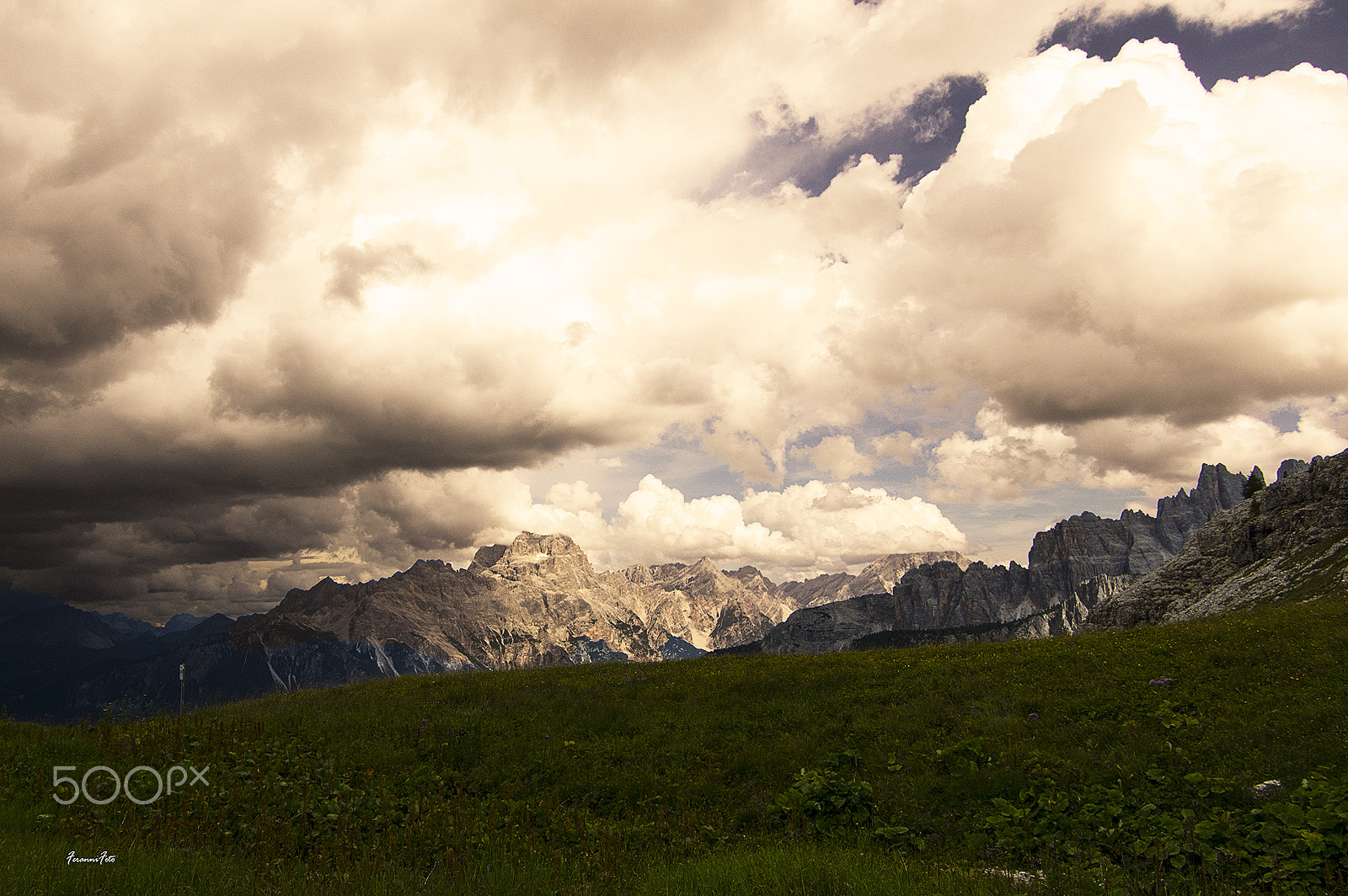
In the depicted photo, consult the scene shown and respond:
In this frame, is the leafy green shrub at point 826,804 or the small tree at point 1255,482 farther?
the small tree at point 1255,482

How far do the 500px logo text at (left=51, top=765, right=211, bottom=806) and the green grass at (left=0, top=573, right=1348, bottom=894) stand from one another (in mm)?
301

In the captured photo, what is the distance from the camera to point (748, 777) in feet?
57.2

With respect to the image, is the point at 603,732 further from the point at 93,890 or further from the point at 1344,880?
the point at 1344,880

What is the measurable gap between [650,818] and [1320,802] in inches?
498

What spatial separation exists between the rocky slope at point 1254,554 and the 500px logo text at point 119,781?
79.5 metres

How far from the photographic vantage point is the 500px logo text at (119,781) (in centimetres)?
1359

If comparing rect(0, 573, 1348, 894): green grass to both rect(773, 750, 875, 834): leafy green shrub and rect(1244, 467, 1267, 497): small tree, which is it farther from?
rect(1244, 467, 1267, 497): small tree

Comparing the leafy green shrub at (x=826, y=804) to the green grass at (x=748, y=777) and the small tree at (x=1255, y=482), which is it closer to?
the green grass at (x=748, y=777)

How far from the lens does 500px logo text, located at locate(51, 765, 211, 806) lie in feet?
44.6

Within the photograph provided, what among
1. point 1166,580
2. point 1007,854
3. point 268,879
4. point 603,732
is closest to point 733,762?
point 603,732

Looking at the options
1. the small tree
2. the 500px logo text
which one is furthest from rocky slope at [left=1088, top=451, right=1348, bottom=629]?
the 500px logo text

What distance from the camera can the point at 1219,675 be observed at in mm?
19203

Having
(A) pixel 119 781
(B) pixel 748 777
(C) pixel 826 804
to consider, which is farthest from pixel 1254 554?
(A) pixel 119 781

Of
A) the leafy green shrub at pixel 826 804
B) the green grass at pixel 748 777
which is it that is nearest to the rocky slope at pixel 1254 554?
the green grass at pixel 748 777
